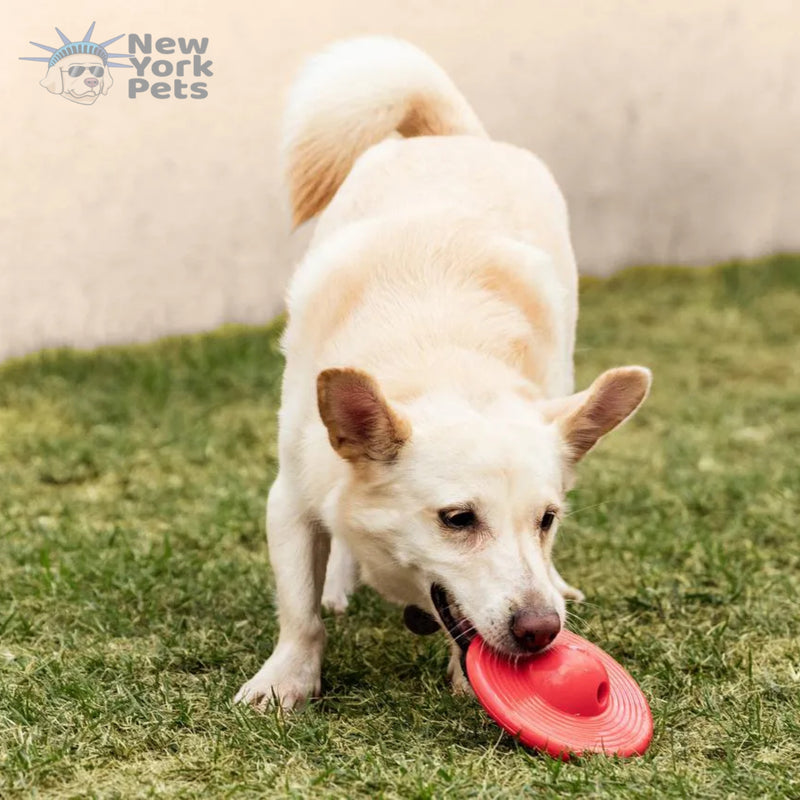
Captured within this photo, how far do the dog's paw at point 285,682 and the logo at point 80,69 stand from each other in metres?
4.33

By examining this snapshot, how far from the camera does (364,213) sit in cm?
Answer: 396

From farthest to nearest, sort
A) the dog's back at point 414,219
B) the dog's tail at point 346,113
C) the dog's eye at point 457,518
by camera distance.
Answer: the dog's tail at point 346,113
the dog's back at point 414,219
the dog's eye at point 457,518

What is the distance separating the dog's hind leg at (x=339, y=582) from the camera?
415 centimetres

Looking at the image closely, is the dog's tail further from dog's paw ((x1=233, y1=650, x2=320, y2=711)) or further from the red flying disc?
the red flying disc

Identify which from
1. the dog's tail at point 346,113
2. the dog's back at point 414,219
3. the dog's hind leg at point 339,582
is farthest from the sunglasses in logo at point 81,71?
the dog's hind leg at point 339,582

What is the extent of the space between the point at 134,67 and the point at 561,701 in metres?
4.97

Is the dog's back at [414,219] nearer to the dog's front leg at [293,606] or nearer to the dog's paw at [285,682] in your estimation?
the dog's front leg at [293,606]

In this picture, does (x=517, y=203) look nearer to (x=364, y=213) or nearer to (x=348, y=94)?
(x=364, y=213)

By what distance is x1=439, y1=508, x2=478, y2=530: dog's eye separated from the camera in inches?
119

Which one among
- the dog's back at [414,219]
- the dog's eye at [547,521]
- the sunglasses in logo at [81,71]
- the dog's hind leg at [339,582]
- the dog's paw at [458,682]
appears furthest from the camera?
the sunglasses in logo at [81,71]

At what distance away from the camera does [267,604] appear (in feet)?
13.5

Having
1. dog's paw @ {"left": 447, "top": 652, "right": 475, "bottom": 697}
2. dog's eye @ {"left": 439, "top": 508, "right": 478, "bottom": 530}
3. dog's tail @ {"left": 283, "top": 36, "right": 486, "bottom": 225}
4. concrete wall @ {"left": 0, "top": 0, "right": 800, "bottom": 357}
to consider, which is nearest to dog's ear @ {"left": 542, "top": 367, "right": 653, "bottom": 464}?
dog's eye @ {"left": 439, "top": 508, "right": 478, "bottom": 530}

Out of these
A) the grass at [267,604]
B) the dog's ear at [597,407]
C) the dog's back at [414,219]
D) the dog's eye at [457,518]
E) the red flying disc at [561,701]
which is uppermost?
the dog's back at [414,219]

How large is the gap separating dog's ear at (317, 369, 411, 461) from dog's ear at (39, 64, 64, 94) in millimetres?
4364
